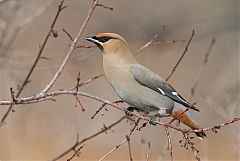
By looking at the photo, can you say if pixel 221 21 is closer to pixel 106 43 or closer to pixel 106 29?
pixel 106 29

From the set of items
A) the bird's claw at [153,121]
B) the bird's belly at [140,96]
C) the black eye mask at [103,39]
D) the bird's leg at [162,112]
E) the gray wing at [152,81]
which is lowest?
the bird's claw at [153,121]

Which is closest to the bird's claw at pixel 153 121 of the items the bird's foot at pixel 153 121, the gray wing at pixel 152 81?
the bird's foot at pixel 153 121

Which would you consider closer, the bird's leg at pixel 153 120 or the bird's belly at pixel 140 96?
the bird's leg at pixel 153 120

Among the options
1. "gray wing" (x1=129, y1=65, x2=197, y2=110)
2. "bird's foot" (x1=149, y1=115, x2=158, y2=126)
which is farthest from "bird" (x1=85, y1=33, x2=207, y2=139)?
"bird's foot" (x1=149, y1=115, x2=158, y2=126)

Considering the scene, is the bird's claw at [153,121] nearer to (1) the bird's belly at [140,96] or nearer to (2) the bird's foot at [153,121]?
(2) the bird's foot at [153,121]

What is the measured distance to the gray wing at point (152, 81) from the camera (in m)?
4.49

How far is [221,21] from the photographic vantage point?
1337cm

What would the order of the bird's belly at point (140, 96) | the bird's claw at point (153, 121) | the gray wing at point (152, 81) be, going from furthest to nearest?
the gray wing at point (152, 81) → the bird's belly at point (140, 96) → the bird's claw at point (153, 121)

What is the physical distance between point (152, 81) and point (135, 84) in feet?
0.41

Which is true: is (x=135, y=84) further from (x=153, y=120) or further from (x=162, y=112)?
(x=153, y=120)

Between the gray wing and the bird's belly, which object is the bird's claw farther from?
the gray wing

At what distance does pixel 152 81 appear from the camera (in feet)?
14.9

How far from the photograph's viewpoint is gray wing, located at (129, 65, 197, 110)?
14.7ft

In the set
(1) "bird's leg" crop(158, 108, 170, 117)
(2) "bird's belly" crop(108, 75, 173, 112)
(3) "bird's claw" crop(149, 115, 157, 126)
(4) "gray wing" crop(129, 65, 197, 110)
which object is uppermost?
(4) "gray wing" crop(129, 65, 197, 110)
